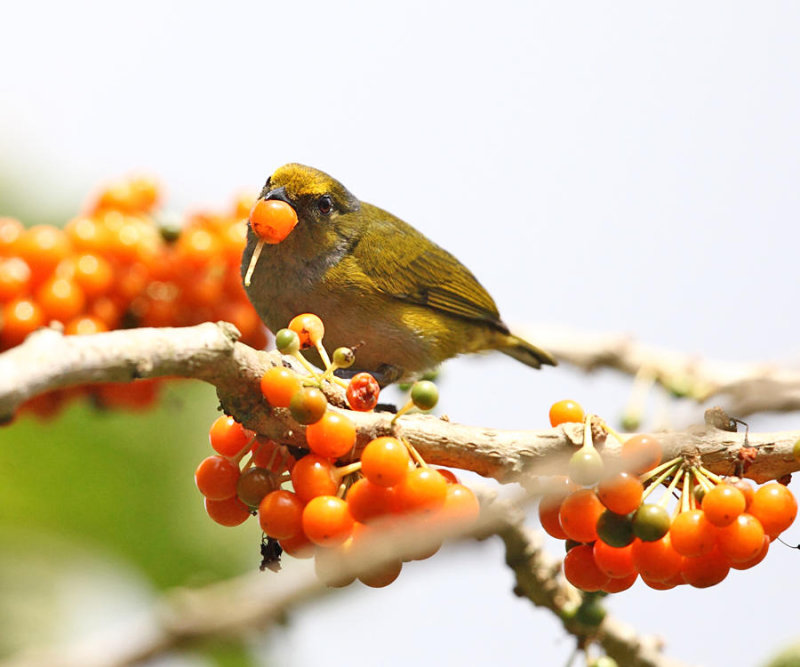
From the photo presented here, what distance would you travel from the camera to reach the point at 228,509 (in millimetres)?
2648

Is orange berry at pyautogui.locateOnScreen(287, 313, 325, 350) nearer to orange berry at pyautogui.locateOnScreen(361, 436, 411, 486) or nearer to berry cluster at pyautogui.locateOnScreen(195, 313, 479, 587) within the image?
berry cluster at pyautogui.locateOnScreen(195, 313, 479, 587)

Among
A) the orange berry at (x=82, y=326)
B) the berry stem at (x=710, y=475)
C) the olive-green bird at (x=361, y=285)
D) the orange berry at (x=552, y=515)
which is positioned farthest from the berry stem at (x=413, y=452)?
the orange berry at (x=82, y=326)

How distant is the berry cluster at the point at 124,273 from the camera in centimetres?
444

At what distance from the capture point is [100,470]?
5.88 m

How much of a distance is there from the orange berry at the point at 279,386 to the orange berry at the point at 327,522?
0.79ft

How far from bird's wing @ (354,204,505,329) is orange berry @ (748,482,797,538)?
2235 millimetres

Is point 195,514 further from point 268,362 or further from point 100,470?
point 268,362

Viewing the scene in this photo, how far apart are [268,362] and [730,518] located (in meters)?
1.11

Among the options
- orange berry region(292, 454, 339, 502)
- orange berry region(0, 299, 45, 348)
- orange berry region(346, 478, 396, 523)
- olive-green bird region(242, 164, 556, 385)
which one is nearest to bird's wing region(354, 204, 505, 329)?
olive-green bird region(242, 164, 556, 385)

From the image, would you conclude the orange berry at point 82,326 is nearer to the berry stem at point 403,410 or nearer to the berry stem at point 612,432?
the berry stem at point 403,410

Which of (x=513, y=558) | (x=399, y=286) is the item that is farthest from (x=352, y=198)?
(x=513, y=558)

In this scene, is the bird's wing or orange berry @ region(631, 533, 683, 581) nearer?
orange berry @ region(631, 533, 683, 581)

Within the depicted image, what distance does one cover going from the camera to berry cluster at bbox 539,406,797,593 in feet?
7.57

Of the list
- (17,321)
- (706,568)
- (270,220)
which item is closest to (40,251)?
(17,321)
